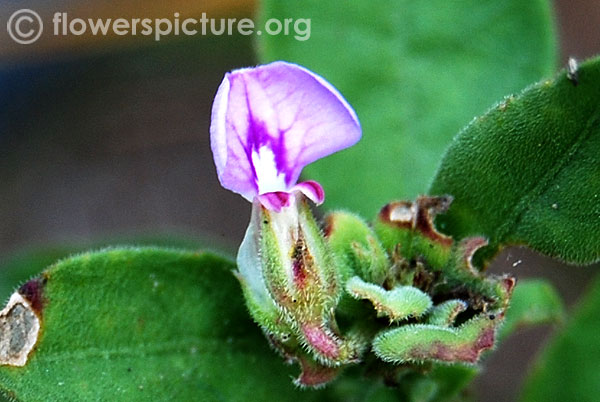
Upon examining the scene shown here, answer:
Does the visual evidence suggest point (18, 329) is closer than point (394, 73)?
Yes

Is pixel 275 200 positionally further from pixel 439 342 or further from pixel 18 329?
pixel 18 329

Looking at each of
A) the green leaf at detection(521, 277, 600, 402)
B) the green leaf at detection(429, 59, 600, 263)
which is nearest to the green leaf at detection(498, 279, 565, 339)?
the green leaf at detection(521, 277, 600, 402)

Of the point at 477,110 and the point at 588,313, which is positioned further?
the point at 588,313

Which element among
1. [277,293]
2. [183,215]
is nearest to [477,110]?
[277,293]

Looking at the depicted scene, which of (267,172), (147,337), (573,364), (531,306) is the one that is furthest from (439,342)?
(573,364)

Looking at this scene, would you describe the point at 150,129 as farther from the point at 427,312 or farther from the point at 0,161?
the point at 427,312

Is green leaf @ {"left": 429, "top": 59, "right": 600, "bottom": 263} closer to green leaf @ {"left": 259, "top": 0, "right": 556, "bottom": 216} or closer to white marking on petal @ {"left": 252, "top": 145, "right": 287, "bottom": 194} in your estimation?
white marking on petal @ {"left": 252, "top": 145, "right": 287, "bottom": 194}
